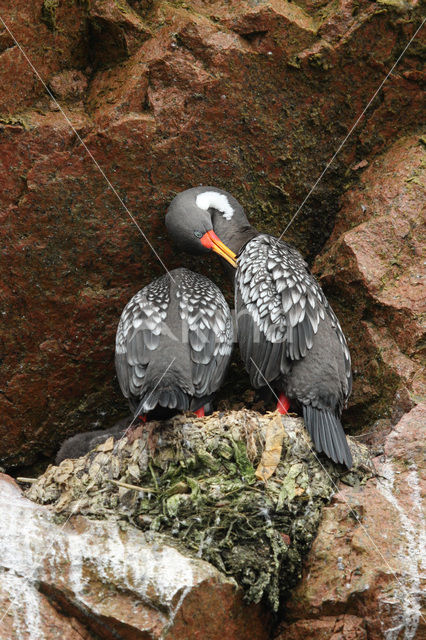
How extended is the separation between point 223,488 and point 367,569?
33.7 inches

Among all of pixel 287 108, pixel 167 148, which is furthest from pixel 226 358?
pixel 287 108

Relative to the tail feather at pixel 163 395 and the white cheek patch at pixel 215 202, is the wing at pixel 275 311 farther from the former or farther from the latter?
the tail feather at pixel 163 395

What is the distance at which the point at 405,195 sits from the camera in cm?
543

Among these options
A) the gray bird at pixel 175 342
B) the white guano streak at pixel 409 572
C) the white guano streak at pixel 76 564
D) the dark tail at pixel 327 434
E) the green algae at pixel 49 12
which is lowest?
the white guano streak at pixel 76 564

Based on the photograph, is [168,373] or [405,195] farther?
[405,195]

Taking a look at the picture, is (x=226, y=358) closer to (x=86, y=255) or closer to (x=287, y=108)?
(x=86, y=255)

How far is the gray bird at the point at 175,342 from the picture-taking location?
15.5ft

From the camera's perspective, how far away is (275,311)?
198 inches

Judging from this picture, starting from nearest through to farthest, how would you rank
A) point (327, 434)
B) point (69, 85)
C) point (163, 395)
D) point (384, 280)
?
point (163, 395) → point (327, 434) → point (69, 85) → point (384, 280)

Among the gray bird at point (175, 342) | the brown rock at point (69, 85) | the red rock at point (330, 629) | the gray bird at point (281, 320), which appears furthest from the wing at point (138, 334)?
the red rock at point (330, 629)

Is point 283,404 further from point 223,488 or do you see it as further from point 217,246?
point 217,246

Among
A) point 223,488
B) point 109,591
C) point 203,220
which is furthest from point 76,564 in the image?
point 203,220

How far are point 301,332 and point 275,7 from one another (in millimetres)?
2248

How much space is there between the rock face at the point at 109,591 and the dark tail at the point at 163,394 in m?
0.74
